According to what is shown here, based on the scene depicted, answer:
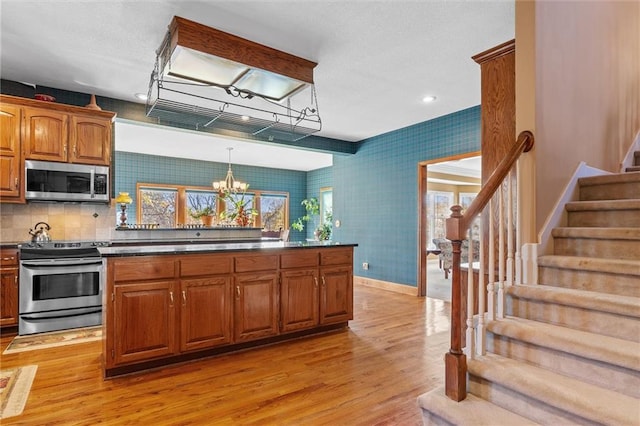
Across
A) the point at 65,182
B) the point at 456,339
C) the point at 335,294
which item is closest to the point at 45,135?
the point at 65,182

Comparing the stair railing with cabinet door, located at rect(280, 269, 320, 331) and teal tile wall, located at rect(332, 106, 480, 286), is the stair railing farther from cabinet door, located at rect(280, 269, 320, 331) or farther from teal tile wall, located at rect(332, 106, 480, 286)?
teal tile wall, located at rect(332, 106, 480, 286)

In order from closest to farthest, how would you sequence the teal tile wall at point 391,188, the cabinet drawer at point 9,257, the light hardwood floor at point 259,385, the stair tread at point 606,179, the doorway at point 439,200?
1. the light hardwood floor at point 259,385
2. the stair tread at point 606,179
3. the cabinet drawer at point 9,257
4. the teal tile wall at point 391,188
5. the doorway at point 439,200

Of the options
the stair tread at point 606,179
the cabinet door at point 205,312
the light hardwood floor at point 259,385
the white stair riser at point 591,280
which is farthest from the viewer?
the cabinet door at point 205,312

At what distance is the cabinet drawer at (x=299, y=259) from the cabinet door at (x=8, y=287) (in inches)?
108

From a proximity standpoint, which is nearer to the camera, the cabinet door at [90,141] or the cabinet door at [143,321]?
the cabinet door at [143,321]

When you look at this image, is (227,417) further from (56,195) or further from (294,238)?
(294,238)

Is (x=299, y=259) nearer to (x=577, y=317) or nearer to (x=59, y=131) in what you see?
(x=577, y=317)

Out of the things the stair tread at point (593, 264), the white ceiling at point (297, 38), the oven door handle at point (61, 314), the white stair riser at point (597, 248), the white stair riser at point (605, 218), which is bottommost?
the oven door handle at point (61, 314)

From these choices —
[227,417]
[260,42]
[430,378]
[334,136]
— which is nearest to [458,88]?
[260,42]

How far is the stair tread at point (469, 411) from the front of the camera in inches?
64.3

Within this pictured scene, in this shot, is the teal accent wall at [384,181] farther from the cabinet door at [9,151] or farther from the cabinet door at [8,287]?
the cabinet door at [8,287]

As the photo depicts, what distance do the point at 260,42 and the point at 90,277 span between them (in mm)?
3035

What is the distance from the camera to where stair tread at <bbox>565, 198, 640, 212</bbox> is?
230 cm

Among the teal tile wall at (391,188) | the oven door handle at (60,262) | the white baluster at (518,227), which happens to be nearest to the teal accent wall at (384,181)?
the teal tile wall at (391,188)
